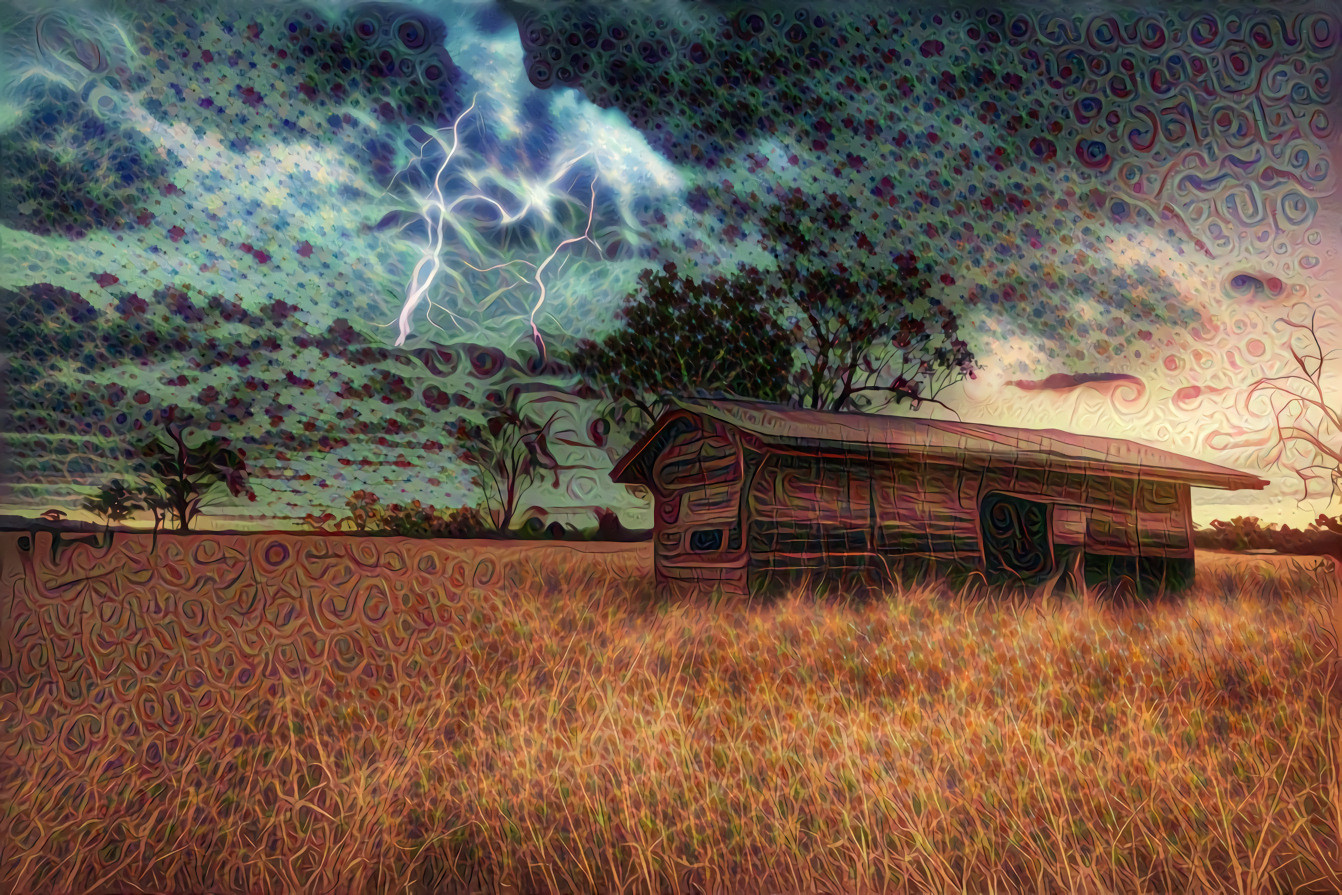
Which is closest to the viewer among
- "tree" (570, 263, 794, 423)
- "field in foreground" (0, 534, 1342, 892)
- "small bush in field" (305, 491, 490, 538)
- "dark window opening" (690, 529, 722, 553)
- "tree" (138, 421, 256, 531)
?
"field in foreground" (0, 534, 1342, 892)

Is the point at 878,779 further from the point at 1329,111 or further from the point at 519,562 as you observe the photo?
the point at 1329,111

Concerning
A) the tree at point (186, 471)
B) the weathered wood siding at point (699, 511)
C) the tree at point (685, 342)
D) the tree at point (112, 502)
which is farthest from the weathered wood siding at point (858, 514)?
the tree at point (112, 502)

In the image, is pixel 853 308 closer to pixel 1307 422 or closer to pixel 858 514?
pixel 858 514

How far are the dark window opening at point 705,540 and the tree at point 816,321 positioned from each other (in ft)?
2.27

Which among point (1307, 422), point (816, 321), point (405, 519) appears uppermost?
point (816, 321)

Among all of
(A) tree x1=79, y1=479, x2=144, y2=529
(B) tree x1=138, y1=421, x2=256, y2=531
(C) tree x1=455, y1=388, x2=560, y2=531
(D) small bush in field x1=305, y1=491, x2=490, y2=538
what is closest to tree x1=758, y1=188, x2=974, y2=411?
(C) tree x1=455, y1=388, x2=560, y2=531

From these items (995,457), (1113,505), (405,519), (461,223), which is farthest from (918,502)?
(461,223)

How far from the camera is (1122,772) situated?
305 cm

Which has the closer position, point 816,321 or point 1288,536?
point 1288,536

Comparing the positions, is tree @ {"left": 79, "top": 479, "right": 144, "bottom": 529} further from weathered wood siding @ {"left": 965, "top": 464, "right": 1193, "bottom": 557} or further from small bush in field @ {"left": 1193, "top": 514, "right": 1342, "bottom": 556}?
small bush in field @ {"left": 1193, "top": 514, "right": 1342, "bottom": 556}

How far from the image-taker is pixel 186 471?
3074mm

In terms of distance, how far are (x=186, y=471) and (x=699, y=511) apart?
232cm

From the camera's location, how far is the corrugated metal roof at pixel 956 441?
3.36m

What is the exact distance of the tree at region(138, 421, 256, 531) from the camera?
3.04 meters
